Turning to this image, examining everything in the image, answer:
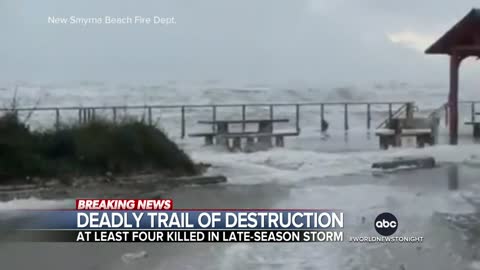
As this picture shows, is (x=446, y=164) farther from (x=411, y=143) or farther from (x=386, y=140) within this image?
(x=411, y=143)

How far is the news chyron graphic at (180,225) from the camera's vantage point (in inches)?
149

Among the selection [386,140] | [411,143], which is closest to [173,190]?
[386,140]

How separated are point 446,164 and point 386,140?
3.61 ft

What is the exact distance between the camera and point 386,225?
403 cm

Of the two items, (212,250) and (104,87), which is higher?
(104,87)

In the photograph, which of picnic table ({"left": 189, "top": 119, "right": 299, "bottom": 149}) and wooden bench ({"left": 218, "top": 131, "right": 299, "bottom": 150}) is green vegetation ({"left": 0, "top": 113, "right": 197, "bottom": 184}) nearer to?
picnic table ({"left": 189, "top": 119, "right": 299, "bottom": 149})

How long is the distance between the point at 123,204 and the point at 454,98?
13.2ft

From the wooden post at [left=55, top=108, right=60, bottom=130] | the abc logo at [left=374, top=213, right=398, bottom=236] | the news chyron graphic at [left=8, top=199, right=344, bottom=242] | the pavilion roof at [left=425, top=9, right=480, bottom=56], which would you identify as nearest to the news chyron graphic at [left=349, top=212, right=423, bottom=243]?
the abc logo at [left=374, top=213, right=398, bottom=236]

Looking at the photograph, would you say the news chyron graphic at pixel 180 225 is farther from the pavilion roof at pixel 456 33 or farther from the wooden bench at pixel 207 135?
the wooden bench at pixel 207 135

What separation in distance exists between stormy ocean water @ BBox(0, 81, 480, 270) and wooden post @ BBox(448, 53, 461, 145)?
0.11 m

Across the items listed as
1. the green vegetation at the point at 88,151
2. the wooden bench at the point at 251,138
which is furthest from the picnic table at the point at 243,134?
the green vegetation at the point at 88,151

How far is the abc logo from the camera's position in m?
4.00

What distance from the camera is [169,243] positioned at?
3.87m

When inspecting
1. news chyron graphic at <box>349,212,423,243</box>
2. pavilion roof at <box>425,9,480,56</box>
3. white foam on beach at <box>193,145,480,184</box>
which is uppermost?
pavilion roof at <box>425,9,480,56</box>
